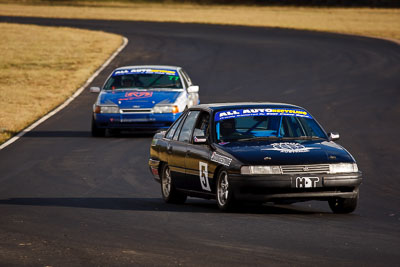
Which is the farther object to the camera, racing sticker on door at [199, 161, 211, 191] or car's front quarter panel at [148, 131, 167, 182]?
car's front quarter panel at [148, 131, 167, 182]

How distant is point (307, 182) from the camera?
11.3 metres

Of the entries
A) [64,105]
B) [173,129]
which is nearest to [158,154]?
[173,129]

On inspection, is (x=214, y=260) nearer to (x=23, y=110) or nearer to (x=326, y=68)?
(x=23, y=110)

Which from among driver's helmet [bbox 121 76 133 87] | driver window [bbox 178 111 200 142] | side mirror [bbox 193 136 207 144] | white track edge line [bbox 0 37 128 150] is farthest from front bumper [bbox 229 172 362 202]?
driver's helmet [bbox 121 76 133 87]

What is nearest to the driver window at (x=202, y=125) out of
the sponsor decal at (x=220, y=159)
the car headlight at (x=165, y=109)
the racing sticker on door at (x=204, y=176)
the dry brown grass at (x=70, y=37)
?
the racing sticker on door at (x=204, y=176)

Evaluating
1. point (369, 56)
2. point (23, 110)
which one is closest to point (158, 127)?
point (23, 110)

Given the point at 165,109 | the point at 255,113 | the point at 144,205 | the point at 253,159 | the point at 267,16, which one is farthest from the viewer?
the point at 267,16

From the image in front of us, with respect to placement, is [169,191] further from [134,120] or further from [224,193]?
[134,120]

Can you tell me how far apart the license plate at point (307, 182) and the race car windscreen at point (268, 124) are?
1.27m

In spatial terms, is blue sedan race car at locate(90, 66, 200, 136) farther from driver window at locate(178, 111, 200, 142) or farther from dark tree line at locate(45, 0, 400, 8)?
dark tree line at locate(45, 0, 400, 8)

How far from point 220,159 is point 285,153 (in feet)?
2.51

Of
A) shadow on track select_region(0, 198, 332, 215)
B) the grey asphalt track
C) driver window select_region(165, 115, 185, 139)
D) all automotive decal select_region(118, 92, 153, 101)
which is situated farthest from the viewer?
all automotive decal select_region(118, 92, 153, 101)

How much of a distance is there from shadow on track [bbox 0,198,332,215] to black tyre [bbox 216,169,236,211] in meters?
0.13

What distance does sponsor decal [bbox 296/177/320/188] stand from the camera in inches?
442
